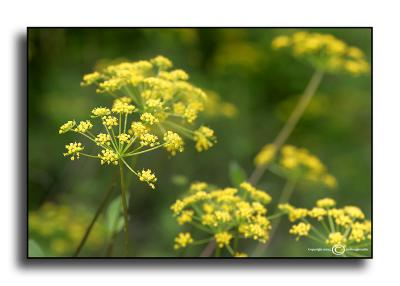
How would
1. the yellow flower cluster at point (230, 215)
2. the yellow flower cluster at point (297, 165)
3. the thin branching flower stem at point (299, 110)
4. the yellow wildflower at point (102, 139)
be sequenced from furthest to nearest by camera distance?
the thin branching flower stem at point (299, 110) → the yellow flower cluster at point (297, 165) → the yellow flower cluster at point (230, 215) → the yellow wildflower at point (102, 139)

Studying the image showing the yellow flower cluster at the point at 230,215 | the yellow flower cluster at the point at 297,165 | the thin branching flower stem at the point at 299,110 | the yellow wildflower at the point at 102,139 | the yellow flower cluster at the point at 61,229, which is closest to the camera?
the yellow wildflower at the point at 102,139

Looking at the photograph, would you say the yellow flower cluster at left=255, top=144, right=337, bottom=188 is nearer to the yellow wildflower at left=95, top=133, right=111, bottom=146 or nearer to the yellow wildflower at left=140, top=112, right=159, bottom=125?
the yellow wildflower at left=140, top=112, right=159, bottom=125

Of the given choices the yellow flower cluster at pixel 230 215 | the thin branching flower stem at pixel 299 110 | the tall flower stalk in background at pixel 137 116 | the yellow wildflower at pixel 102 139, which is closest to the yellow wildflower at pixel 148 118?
the tall flower stalk in background at pixel 137 116

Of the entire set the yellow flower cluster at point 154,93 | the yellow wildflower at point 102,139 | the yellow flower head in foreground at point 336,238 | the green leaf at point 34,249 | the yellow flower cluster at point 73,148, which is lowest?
the green leaf at point 34,249

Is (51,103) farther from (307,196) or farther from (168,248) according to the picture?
(307,196)

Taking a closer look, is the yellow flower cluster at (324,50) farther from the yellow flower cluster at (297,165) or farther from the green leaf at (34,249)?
the green leaf at (34,249)

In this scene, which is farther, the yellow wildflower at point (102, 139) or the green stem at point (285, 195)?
the green stem at point (285, 195)
